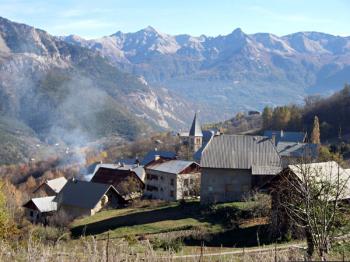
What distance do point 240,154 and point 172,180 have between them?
11.7 m

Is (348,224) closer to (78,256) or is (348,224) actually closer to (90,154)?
(78,256)

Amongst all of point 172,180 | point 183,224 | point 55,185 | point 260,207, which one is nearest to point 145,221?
A: point 183,224

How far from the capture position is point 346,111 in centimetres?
9450

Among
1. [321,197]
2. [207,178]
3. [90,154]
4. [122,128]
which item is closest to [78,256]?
[321,197]

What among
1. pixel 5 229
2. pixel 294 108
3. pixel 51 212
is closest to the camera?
pixel 5 229

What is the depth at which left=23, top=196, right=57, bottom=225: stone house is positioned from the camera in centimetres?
5059

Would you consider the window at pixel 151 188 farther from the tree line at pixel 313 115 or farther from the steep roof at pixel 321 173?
the tree line at pixel 313 115

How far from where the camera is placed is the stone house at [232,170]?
134 feet

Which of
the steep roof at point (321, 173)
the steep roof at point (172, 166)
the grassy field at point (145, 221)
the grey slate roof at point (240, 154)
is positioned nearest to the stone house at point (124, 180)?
the steep roof at point (172, 166)

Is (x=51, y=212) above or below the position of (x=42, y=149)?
above

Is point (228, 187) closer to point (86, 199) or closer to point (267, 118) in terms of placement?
point (86, 199)

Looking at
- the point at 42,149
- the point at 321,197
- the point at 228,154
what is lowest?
the point at 42,149

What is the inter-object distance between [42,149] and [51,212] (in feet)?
410

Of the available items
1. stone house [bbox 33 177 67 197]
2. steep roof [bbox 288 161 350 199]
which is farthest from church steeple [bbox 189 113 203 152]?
steep roof [bbox 288 161 350 199]
